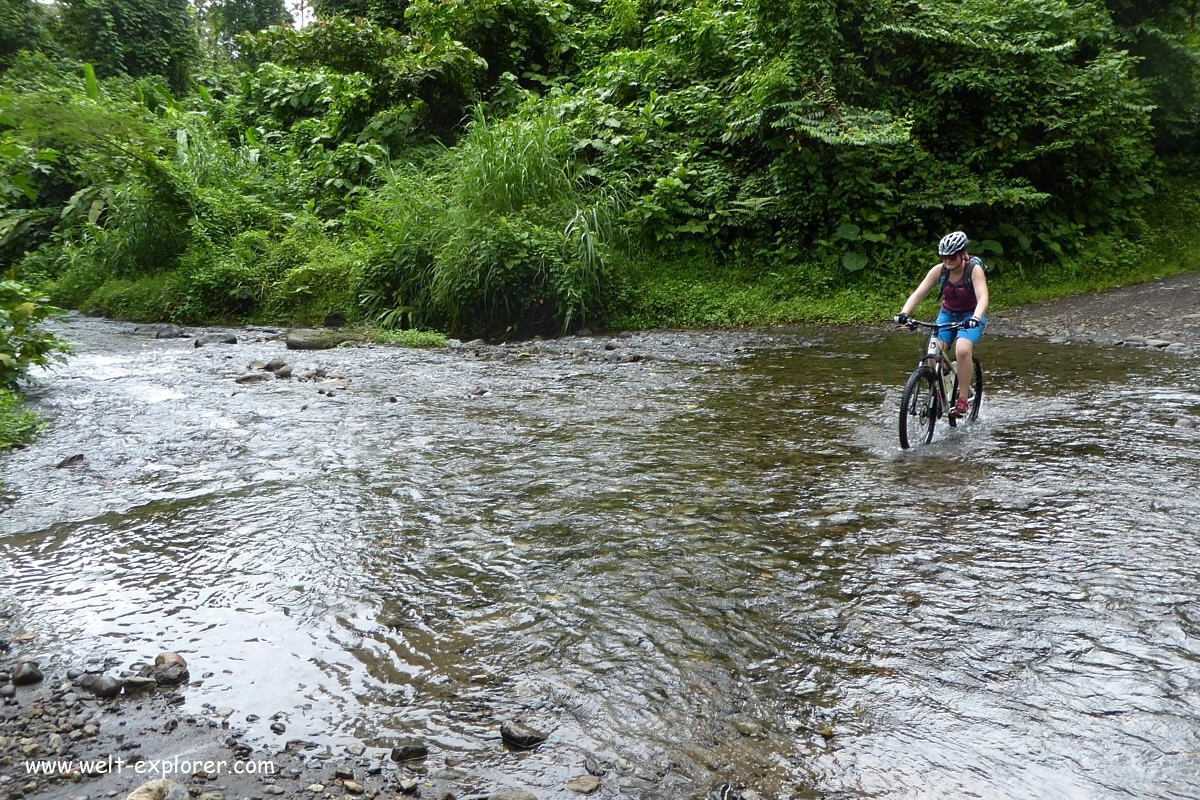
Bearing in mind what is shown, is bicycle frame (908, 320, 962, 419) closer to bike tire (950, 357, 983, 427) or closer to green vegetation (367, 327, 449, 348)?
bike tire (950, 357, 983, 427)

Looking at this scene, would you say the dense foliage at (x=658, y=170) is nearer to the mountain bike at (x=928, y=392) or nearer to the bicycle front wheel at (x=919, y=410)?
the mountain bike at (x=928, y=392)

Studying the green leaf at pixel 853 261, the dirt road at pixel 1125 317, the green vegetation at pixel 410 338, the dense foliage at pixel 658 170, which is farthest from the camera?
the green leaf at pixel 853 261

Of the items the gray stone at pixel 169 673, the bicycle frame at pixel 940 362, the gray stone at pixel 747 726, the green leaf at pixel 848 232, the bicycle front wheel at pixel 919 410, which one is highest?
the green leaf at pixel 848 232

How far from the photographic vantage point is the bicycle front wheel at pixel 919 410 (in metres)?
6.99

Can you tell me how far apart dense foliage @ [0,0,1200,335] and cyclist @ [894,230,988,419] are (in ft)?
20.2

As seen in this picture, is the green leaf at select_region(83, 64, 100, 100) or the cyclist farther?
the green leaf at select_region(83, 64, 100, 100)

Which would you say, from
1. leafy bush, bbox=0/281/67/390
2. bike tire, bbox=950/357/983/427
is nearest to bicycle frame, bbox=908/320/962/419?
bike tire, bbox=950/357/983/427

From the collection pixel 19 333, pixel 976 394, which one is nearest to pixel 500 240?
pixel 19 333

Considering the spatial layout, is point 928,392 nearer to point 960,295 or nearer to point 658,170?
point 960,295

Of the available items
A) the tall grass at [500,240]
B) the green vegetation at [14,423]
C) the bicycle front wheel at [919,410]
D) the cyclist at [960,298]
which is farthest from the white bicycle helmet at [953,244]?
the green vegetation at [14,423]

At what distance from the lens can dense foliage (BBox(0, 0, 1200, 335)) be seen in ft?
44.2

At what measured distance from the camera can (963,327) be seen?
24.1 feet

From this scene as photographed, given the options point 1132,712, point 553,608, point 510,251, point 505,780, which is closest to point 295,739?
point 505,780

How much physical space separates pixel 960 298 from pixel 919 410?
110 centimetres
